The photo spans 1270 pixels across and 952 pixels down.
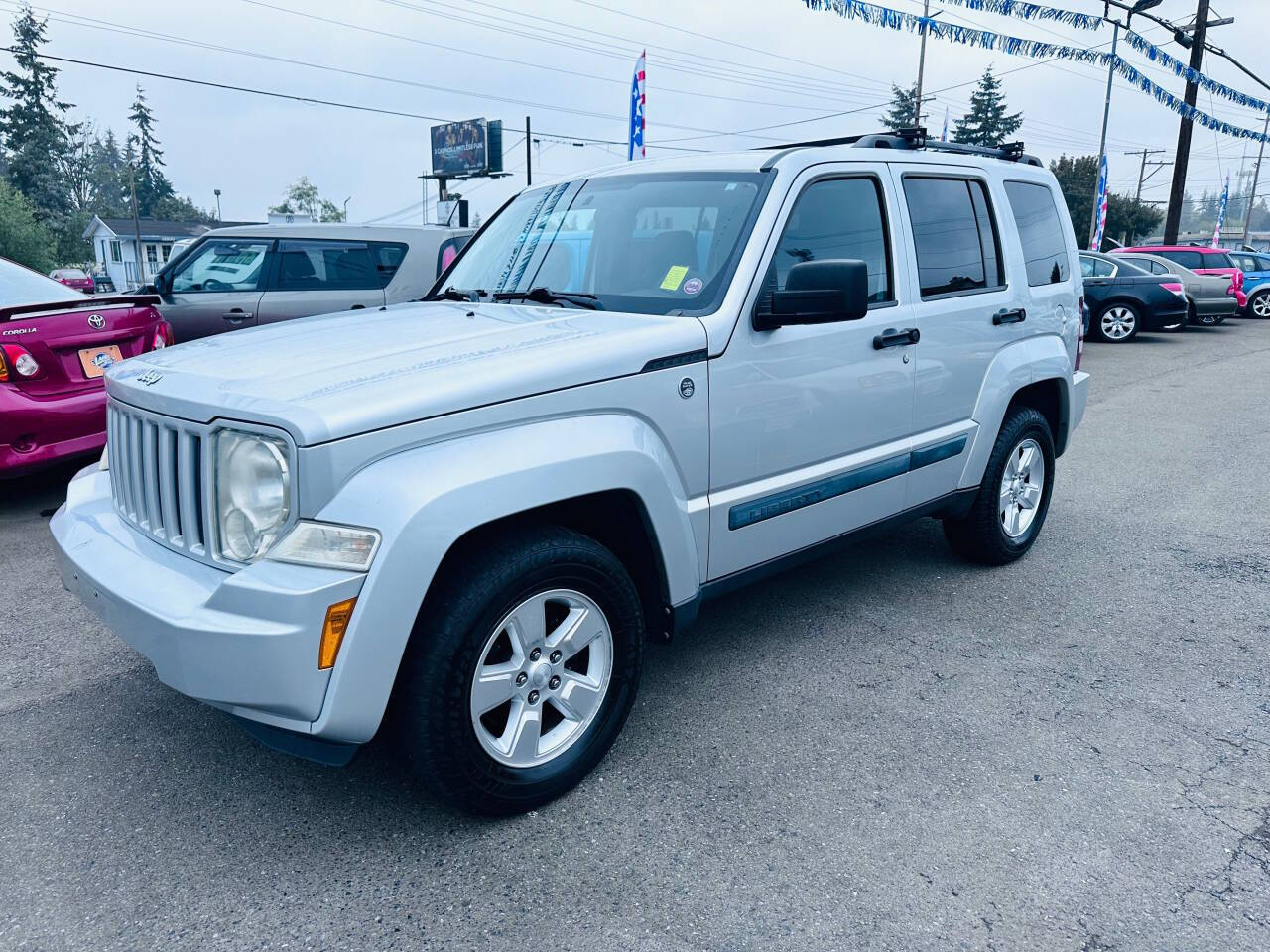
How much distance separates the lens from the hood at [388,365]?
2.41 m

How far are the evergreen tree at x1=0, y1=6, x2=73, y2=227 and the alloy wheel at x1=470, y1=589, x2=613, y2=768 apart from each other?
75.0 meters

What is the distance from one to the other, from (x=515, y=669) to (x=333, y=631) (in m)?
0.59

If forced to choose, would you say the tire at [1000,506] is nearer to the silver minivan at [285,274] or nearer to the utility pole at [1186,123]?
the silver minivan at [285,274]

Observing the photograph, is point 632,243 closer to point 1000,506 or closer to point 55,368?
point 1000,506

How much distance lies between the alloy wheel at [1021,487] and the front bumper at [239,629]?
142 inches

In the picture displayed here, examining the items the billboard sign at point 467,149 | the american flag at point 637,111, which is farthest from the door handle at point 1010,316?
the billboard sign at point 467,149

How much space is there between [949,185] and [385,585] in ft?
10.7

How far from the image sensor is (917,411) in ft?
13.4

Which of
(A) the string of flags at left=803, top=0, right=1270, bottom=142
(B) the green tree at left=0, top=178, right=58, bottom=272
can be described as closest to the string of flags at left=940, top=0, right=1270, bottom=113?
(A) the string of flags at left=803, top=0, right=1270, bottom=142

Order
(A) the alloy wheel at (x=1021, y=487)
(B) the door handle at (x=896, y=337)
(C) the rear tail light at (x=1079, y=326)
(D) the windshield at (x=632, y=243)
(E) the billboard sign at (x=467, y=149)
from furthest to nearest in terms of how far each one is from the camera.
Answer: (E) the billboard sign at (x=467, y=149), (C) the rear tail light at (x=1079, y=326), (A) the alloy wheel at (x=1021, y=487), (B) the door handle at (x=896, y=337), (D) the windshield at (x=632, y=243)

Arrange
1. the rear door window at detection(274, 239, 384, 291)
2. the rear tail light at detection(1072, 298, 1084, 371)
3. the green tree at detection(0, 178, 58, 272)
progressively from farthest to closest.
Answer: the green tree at detection(0, 178, 58, 272) < the rear door window at detection(274, 239, 384, 291) < the rear tail light at detection(1072, 298, 1084, 371)

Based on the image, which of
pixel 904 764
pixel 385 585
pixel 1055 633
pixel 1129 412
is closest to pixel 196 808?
pixel 385 585

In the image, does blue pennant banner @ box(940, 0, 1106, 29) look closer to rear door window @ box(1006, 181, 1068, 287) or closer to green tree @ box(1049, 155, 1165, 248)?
rear door window @ box(1006, 181, 1068, 287)

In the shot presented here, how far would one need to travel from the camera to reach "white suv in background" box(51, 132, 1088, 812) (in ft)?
7.73
